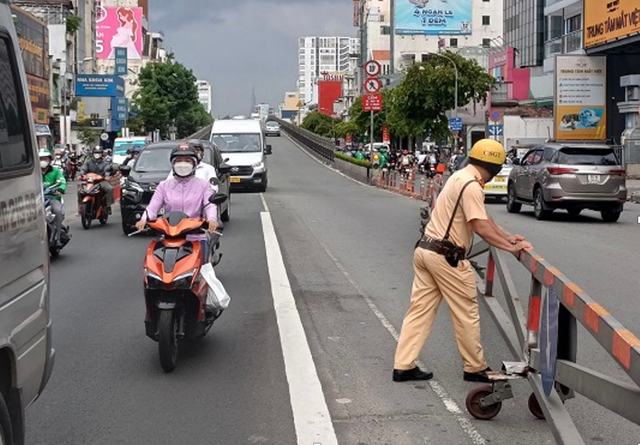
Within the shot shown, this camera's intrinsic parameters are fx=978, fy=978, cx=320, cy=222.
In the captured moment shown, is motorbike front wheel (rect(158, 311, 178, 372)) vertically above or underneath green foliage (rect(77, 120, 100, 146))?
underneath

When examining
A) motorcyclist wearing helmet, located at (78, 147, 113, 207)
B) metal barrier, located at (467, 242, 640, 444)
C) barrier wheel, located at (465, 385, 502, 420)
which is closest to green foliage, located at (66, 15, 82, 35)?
motorcyclist wearing helmet, located at (78, 147, 113, 207)

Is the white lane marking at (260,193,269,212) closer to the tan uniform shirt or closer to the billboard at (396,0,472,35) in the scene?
the tan uniform shirt

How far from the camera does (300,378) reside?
7.27 m

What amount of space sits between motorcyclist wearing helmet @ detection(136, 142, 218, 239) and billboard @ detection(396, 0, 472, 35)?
94.5m

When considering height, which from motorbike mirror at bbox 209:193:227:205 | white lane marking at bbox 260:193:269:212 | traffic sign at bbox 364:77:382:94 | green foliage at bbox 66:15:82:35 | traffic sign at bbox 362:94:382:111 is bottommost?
white lane marking at bbox 260:193:269:212

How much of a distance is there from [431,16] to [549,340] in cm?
9980

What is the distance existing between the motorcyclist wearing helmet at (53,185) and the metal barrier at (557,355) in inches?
369

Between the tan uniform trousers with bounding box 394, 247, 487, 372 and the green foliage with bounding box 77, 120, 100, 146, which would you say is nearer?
the tan uniform trousers with bounding box 394, 247, 487, 372

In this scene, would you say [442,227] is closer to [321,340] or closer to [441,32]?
[321,340]

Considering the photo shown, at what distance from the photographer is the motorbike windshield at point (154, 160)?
20141 mm

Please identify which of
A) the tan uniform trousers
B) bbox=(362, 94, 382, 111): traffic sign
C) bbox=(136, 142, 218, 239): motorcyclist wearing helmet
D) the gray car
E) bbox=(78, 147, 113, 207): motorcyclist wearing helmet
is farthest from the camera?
bbox=(362, 94, 382, 111): traffic sign

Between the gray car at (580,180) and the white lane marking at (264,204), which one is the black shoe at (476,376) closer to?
the gray car at (580,180)

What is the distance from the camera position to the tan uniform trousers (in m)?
6.74

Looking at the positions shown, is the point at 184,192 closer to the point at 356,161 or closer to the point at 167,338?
the point at 167,338
